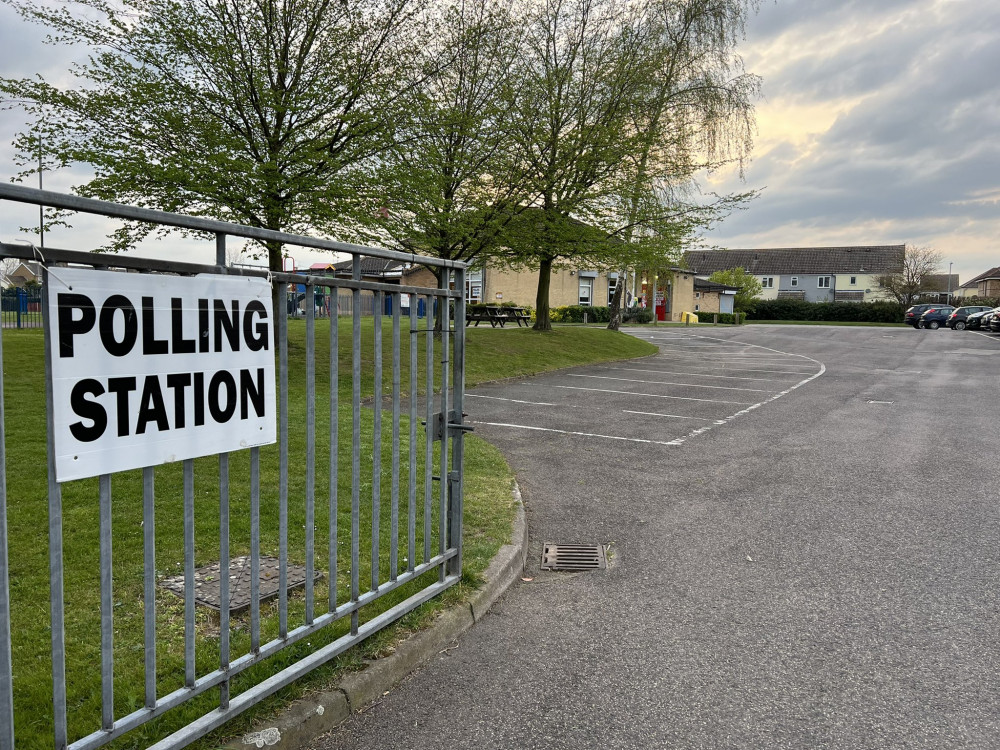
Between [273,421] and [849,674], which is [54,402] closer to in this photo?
[273,421]

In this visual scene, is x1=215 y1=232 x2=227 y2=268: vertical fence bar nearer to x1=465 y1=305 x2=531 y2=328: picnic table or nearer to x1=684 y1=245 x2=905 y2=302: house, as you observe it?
x1=465 y1=305 x2=531 y2=328: picnic table

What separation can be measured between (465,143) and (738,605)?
53.7ft

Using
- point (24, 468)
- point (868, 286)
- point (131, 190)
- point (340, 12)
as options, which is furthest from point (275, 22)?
point (868, 286)

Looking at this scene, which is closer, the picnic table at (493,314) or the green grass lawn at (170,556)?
the green grass lawn at (170,556)

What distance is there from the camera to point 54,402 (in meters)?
2.00

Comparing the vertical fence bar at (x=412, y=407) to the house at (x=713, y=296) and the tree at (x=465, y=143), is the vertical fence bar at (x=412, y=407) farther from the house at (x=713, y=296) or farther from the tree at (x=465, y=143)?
the house at (x=713, y=296)

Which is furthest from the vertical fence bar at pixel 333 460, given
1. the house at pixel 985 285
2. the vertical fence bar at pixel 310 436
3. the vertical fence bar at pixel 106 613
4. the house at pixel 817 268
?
the house at pixel 985 285

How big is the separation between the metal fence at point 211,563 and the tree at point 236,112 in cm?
844

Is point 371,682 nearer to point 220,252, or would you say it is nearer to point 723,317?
point 220,252

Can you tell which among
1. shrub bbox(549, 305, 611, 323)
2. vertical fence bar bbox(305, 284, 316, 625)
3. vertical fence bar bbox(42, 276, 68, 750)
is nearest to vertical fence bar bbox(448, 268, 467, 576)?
vertical fence bar bbox(305, 284, 316, 625)

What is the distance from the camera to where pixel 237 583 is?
395 cm

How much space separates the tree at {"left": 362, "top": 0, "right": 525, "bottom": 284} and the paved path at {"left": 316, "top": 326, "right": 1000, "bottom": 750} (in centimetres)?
897

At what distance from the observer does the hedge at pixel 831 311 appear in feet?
195

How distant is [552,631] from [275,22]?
585 inches
